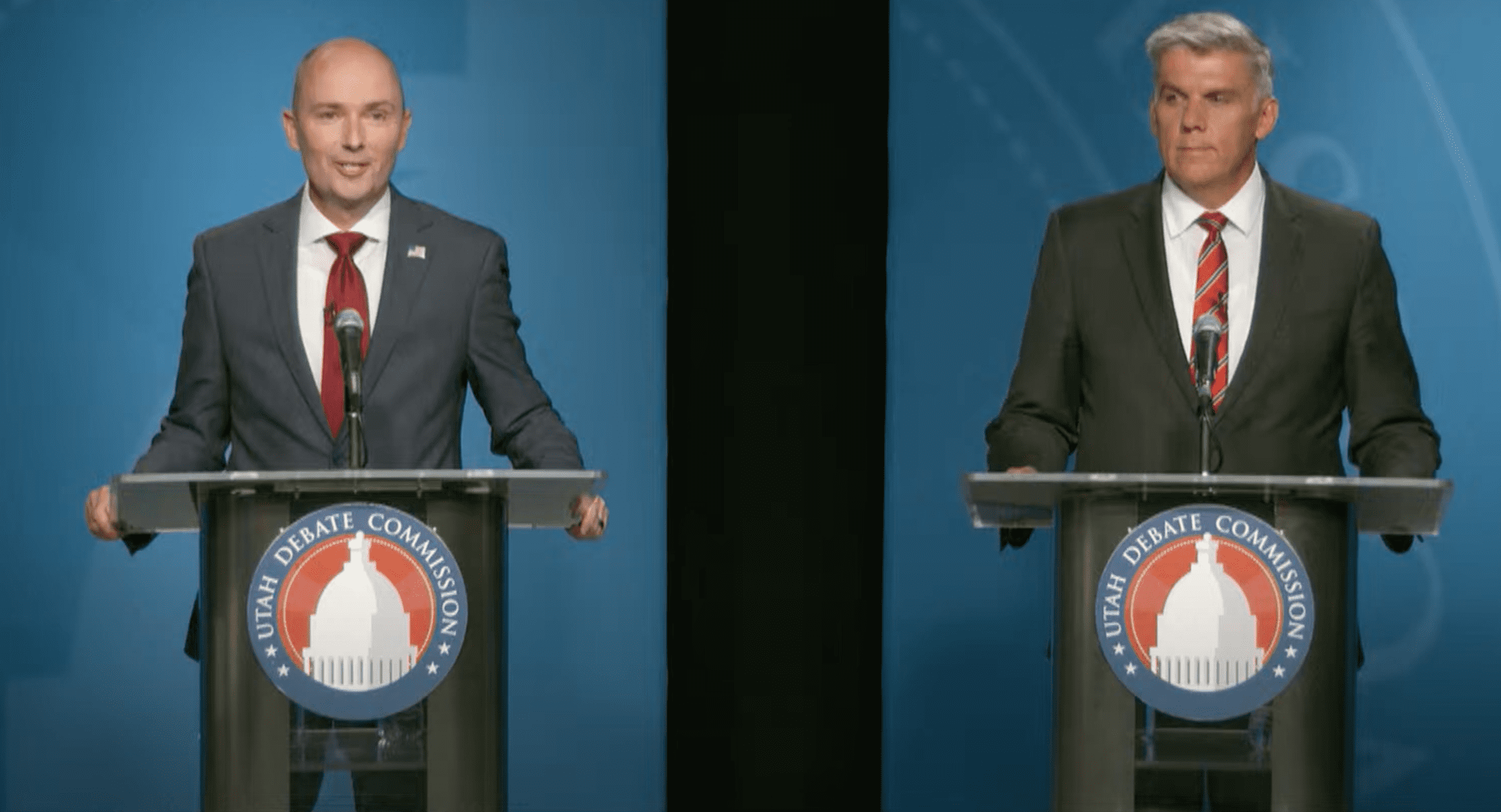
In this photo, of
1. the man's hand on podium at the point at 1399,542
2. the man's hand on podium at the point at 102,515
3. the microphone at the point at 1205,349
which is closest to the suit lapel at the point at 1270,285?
the man's hand on podium at the point at 1399,542

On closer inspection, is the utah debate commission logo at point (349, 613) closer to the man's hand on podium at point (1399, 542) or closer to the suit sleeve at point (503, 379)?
the suit sleeve at point (503, 379)

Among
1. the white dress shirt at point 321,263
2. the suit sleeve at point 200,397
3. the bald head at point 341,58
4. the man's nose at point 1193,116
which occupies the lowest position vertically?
the suit sleeve at point 200,397

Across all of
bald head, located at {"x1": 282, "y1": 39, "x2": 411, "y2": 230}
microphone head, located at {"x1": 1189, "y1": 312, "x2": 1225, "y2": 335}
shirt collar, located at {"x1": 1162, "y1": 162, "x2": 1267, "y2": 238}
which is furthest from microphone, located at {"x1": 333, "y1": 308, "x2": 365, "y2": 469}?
shirt collar, located at {"x1": 1162, "y1": 162, "x2": 1267, "y2": 238}

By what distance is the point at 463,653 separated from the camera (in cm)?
366

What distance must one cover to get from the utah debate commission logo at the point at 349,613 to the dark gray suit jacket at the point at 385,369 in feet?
2.93

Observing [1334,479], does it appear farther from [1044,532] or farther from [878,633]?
[878,633]

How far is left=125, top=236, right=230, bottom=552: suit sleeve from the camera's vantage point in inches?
180

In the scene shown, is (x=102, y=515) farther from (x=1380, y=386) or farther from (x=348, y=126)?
(x=1380, y=386)

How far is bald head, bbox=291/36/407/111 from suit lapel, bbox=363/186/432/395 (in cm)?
35

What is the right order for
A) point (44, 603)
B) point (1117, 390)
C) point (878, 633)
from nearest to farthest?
1. point (1117, 390)
2. point (44, 603)
3. point (878, 633)

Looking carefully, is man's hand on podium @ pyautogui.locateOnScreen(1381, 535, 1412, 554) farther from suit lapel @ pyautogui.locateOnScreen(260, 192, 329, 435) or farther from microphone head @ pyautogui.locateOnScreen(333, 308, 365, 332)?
suit lapel @ pyautogui.locateOnScreen(260, 192, 329, 435)

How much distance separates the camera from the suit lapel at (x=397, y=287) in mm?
4574

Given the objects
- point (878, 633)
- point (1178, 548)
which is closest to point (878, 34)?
point (878, 633)

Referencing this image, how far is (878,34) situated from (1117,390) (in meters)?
1.42
